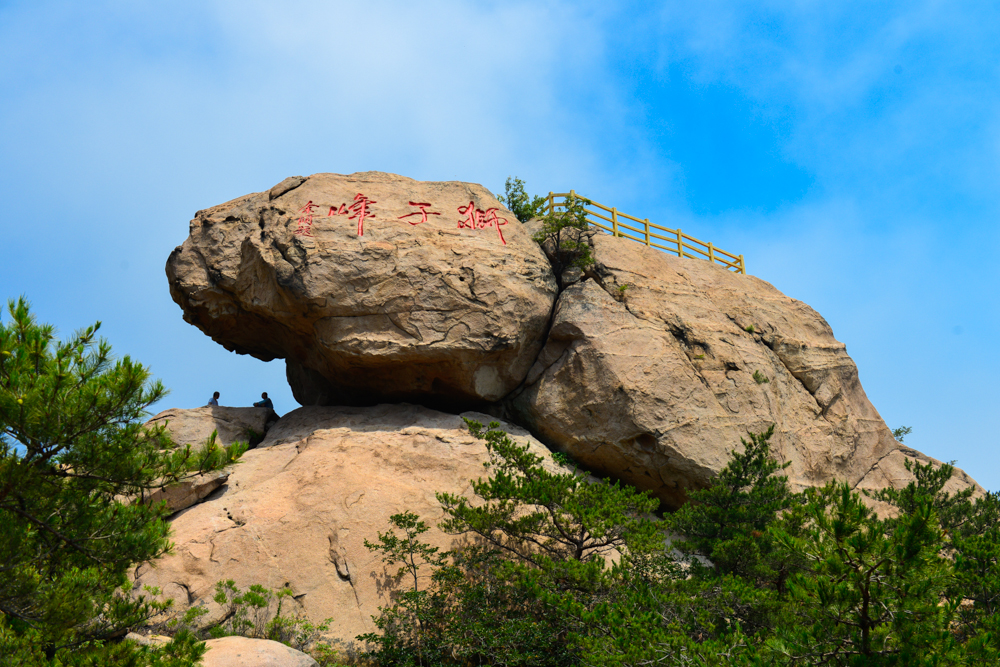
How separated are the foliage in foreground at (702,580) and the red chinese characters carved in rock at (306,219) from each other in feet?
16.8

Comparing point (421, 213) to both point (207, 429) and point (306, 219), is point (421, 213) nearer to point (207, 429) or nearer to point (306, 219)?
point (306, 219)

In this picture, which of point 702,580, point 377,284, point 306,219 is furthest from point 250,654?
point 306,219

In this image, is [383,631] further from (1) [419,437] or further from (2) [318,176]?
(2) [318,176]

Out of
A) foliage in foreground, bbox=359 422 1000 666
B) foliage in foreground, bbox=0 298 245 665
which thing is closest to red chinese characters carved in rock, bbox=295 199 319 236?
foliage in foreground, bbox=359 422 1000 666

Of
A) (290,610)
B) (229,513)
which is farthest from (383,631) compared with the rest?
(229,513)

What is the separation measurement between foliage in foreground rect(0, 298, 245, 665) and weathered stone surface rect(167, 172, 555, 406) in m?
6.15

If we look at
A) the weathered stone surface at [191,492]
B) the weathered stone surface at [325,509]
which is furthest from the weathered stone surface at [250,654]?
the weathered stone surface at [191,492]

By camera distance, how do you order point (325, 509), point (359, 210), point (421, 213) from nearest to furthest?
1. point (325, 509)
2. point (359, 210)
3. point (421, 213)

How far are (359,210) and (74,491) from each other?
318 inches

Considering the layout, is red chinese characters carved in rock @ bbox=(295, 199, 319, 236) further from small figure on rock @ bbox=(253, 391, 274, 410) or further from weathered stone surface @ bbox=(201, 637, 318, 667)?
weathered stone surface @ bbox=(201, 637, 318, 667)

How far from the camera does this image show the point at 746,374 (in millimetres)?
13789

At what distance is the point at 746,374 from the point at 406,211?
7143mm

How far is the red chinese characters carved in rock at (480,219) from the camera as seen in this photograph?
13.8m

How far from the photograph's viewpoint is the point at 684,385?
13055 mm
